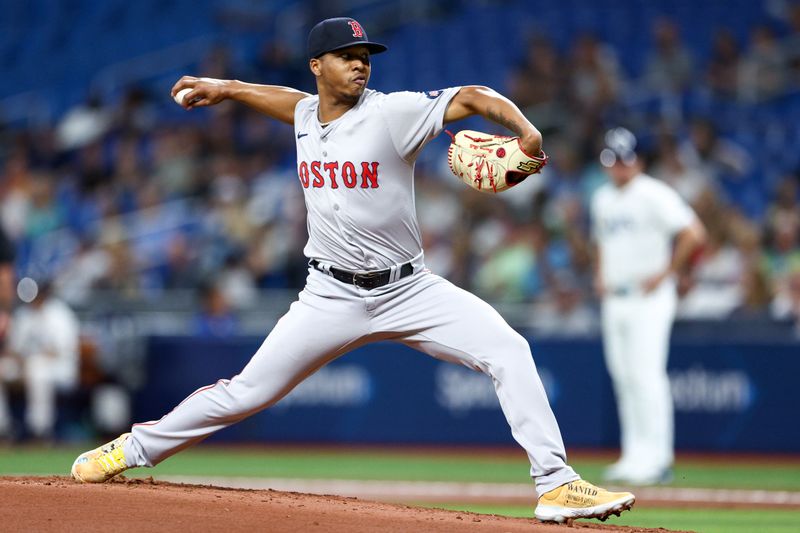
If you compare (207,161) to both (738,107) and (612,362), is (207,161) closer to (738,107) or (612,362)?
(738,107)

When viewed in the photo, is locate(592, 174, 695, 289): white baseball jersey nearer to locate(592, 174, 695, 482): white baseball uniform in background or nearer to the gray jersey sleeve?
locate(592, 174, 695, 482): white baseball uniform in background

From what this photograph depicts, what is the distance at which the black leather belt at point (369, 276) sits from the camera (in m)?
5.96

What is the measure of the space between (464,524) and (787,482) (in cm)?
516

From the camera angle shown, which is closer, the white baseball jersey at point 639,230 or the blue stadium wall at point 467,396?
the white baseball jersey at point 639,230

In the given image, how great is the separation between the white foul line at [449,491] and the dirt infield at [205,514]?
101 inches

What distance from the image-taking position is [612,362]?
10.1m

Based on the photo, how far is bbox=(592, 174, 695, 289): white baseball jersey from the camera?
Answer: 10.1 metres

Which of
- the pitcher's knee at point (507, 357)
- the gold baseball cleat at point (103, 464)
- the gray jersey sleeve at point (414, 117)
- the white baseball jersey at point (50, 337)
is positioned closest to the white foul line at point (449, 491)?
the gold baseball cleat at point (103, 464)

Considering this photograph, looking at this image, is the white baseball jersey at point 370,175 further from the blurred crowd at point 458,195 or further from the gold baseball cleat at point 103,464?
the blurred crowd at point 458,195

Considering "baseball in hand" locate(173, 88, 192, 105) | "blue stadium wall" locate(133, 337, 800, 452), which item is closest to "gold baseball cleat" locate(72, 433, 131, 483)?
"baseball in hand" locate(173, 88, 192, 105)

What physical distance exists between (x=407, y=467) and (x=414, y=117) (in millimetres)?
5966

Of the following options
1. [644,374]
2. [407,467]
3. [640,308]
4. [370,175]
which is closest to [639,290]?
[640,308]

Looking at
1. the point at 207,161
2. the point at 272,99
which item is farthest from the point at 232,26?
the point at 272,99

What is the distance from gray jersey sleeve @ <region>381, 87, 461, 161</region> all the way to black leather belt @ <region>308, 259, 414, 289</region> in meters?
0.53
